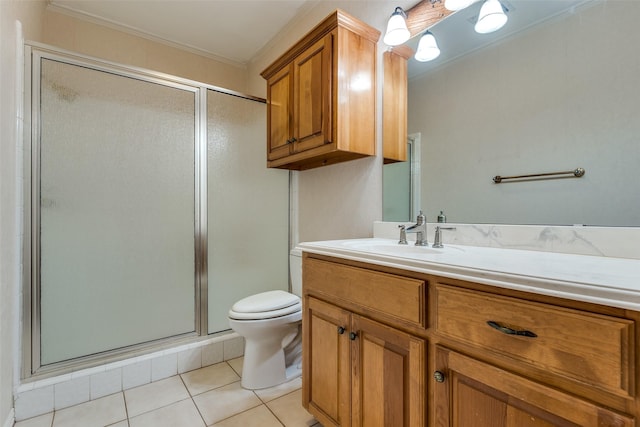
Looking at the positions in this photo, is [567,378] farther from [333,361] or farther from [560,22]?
[560,22]

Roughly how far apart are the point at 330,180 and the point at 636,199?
140 centimetres

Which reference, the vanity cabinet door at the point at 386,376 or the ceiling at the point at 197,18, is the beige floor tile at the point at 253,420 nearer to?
the vanity cabinet door at the point at 386,376

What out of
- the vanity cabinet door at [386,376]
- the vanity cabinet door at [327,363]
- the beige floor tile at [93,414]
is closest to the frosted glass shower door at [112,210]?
the beige floor tile at [93,414]

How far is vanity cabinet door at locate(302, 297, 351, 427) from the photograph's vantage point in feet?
3.60

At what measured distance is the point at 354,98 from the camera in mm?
1495

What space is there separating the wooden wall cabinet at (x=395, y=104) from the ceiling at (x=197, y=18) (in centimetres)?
95

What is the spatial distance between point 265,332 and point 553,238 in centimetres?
141

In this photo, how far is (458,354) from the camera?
2.50ft

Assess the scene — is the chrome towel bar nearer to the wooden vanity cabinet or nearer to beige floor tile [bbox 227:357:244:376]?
the wooden vanity cabinet

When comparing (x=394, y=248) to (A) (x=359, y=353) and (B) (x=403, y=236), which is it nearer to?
(B) (x=403, y=236)

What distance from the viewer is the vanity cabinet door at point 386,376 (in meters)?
0.85

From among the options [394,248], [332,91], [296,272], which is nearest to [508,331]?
[394,248]

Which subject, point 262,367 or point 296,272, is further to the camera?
point 296,272

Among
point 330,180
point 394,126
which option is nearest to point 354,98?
point 394,126
